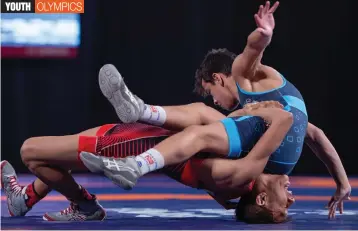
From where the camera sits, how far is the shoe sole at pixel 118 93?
4.52m

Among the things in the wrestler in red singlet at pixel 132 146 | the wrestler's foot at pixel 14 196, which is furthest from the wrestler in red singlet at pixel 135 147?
the wrestler's foot at pixel 14 196

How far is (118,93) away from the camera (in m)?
4.54

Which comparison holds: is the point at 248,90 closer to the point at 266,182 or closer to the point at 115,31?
the point at 266,182

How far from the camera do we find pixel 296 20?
8.82 metres

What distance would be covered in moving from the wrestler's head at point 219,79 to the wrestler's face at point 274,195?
2.85ft

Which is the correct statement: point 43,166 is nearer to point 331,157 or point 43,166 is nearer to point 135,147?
point 135,147

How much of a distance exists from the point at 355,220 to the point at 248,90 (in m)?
1.02

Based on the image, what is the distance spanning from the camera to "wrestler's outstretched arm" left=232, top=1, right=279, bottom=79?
175 inches

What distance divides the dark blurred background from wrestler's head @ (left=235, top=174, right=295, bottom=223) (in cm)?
446

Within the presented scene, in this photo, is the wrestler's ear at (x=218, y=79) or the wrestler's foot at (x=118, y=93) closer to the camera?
the wrestler's foot at (x=118, y=93)

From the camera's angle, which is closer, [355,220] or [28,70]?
[355,220]

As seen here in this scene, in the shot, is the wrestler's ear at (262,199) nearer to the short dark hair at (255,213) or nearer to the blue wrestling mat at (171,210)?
the short dark hair at (255,213)

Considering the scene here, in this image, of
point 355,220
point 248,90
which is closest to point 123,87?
point 248,90

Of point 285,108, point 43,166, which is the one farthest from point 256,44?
point 43,166
